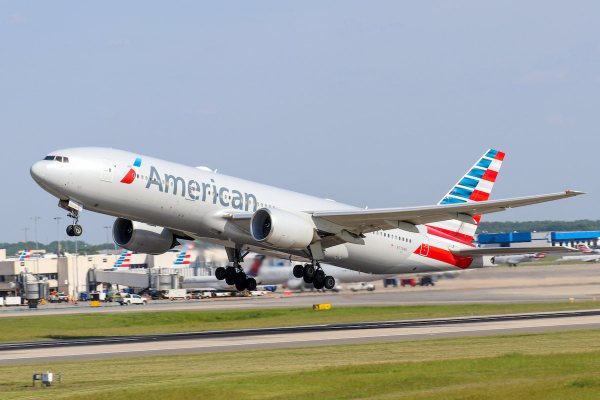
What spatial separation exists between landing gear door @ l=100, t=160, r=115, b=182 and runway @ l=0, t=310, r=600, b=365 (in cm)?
798

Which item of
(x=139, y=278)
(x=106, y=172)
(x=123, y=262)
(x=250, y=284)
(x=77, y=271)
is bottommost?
(x=250, y=284)

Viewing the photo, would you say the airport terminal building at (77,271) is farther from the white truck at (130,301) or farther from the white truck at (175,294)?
the white truck at (130,301)

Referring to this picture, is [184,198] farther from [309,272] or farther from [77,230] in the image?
[309,272]

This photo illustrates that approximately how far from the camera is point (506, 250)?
52812 mm

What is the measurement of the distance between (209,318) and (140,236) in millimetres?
29533

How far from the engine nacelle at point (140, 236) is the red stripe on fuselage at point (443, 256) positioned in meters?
14.1

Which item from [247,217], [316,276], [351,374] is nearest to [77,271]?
[316,276]

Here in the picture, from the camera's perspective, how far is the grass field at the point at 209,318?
220 ft

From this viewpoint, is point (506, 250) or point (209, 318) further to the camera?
point (209, 318)

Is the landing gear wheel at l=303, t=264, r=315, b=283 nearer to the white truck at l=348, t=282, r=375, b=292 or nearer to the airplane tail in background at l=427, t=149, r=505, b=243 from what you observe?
the airplane tail in background at l=427, t=149, r=505, b=243

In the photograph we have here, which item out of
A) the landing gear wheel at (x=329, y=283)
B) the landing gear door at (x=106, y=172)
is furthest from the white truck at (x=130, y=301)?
the landing gear door at (x=106, y=172)

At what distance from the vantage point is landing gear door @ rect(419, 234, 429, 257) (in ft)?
180

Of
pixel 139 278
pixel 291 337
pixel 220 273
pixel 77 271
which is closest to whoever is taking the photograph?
pixel 291 337

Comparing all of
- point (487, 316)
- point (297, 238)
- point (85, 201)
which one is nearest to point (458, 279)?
point (487, 316)
